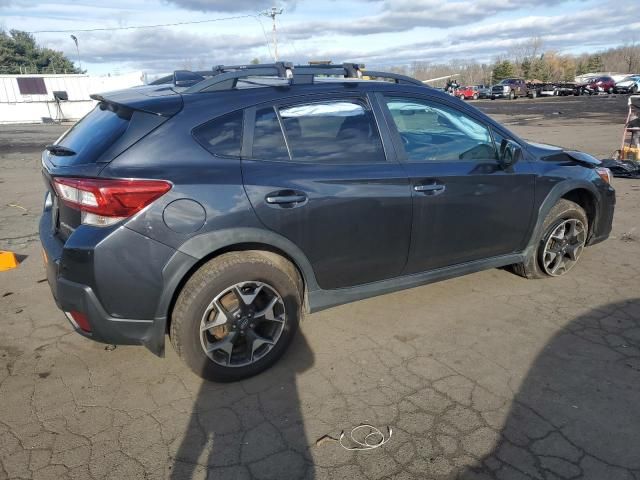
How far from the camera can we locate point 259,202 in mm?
2809

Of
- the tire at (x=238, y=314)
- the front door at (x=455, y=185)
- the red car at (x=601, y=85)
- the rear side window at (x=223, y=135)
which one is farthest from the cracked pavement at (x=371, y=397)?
the red car at (x=601, y=85)

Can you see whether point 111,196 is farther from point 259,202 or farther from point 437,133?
point 437,133

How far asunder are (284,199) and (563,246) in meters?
2.88

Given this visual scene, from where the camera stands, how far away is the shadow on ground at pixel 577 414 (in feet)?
7.56

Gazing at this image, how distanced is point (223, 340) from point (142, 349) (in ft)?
2.72

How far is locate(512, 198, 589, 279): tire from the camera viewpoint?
4.18 metres

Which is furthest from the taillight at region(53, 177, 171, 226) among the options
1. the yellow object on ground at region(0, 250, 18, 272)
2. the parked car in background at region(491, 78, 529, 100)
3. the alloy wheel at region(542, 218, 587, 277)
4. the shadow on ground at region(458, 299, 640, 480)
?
the parked car in background at region(491, 78, 529, 100)

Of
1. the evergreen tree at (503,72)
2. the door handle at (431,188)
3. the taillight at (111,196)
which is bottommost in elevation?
the door handle at (431,188)

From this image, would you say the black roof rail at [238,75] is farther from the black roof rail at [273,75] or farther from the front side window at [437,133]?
the front side window at [437,133]

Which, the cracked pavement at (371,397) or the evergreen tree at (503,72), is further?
the evergreen tree at (503,72)

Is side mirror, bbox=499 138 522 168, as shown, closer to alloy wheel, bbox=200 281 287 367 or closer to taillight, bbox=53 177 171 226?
alloy wheel, bbox=200 281 287 367

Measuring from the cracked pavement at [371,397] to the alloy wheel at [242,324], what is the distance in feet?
0.66

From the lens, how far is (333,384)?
9.74 feet

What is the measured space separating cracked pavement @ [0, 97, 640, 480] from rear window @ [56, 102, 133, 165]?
1.40 meters
